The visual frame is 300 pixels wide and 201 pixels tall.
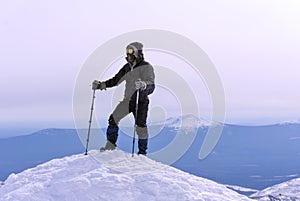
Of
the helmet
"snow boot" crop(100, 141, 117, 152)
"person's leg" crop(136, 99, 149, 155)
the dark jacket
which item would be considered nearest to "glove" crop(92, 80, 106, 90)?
the dark jacket

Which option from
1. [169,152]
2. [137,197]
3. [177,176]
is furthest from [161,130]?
[137,197]

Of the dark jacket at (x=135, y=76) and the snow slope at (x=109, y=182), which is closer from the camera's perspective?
the snow slope at (x=109, y=182)

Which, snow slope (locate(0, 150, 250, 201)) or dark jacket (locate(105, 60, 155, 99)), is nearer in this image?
snow slope (locate(0, 150, 250, 201))

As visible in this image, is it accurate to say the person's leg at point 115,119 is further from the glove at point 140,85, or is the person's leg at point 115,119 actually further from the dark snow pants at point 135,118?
the glove at point 140,85

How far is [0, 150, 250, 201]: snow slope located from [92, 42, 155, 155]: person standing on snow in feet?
2.10

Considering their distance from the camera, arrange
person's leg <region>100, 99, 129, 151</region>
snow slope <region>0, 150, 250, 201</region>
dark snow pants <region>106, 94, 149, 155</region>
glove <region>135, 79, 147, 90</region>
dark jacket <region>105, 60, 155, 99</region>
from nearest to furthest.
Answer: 1. snow slope <region>0, 150, 250, 201</region>
2. glove <region>135, 79, 147, 90</region>
3. dark jacket <region>105, 60, 155, 99</region>
4. dark snow pants <region>106, 94, 149, 155</region>
5. person's leg <region>100, 99, 129, 151</region>

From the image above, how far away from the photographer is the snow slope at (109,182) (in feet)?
36.1

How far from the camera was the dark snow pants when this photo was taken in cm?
1350

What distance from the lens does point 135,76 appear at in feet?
44.6

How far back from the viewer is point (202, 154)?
13.7m

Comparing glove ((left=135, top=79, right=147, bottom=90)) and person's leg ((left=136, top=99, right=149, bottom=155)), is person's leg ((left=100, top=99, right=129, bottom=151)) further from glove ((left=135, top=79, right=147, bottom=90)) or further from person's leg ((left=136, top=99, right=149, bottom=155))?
glove ((left=135, top=79, right=147, bottom=90))

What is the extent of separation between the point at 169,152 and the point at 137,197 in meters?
2.59

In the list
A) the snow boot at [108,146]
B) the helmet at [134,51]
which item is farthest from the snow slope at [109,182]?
the helmet at [134,51]

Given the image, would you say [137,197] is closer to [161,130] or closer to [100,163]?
[100,163]
